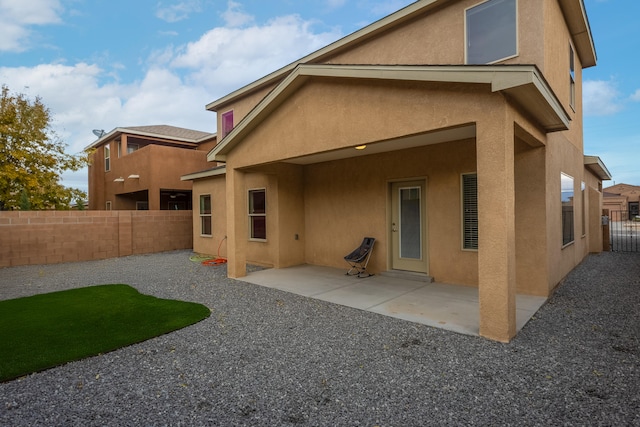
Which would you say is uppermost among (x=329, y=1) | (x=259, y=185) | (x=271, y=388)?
(x=329, y=1)

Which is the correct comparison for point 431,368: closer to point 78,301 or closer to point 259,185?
point 78,301

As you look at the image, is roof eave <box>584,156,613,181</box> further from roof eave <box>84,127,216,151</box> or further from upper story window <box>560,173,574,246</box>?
roof eave <box>84,127,216,151</box>

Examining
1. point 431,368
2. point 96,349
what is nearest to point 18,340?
Result: point 96,349

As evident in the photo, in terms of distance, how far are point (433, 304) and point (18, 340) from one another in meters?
6.22

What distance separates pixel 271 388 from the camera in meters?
3.23

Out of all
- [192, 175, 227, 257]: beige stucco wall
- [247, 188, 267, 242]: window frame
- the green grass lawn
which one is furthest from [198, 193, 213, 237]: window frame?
the green grass lawn

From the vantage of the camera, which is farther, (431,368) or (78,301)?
(78,301)

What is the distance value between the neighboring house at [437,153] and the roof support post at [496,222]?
2cm

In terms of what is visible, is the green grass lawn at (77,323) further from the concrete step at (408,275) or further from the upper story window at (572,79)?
the upper story window at (572,79)

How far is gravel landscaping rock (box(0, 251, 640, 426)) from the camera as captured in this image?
2775mm

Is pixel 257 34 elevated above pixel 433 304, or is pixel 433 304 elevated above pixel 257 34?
pixel 257 34

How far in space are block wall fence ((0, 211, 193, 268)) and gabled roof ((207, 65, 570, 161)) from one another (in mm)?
9628

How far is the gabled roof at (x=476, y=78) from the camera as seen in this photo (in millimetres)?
3883

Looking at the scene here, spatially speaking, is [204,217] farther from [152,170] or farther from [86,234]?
[152,170]
